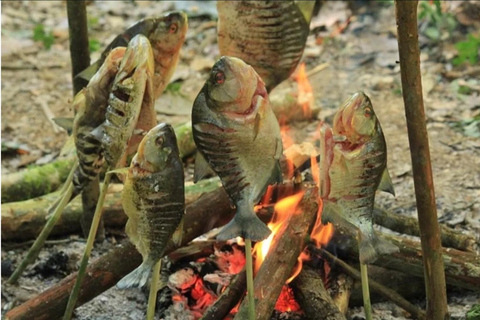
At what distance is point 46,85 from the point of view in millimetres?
6020

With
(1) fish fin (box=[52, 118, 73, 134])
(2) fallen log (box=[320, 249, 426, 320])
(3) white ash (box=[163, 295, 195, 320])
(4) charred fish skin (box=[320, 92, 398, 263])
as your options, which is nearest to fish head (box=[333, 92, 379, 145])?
(4) charred fish skin (box=[320, 92, 398, 263])

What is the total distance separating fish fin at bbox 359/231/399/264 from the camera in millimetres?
2465

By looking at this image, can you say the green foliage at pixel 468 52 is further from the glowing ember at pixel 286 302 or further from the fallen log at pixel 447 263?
the glowing ember at pixel 286 302

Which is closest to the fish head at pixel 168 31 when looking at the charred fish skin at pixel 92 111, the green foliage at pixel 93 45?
the charred fish skin at pixel 92 111

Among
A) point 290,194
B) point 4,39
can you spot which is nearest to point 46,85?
point 4,39

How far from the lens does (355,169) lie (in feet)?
8.00

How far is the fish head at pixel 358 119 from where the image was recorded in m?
2.40

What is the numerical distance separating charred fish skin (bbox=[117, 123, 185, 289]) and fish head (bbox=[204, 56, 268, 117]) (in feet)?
0.57

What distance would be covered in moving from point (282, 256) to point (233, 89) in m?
0.80

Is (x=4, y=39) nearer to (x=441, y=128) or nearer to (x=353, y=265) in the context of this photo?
(x=441, y=128)

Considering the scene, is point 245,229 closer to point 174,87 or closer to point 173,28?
point 173,28

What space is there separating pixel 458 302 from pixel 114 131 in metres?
1.56

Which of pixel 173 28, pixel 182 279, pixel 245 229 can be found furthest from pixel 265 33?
pixel 245 229

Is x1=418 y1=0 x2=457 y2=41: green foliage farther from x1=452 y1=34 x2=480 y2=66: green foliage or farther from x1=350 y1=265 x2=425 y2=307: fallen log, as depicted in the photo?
x1=350 y1=265 x2=425 y2=307: fallen log
